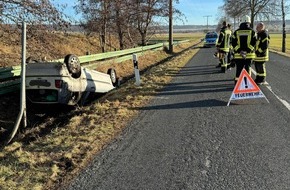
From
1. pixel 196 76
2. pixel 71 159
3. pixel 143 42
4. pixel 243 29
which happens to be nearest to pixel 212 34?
pixel 143 42

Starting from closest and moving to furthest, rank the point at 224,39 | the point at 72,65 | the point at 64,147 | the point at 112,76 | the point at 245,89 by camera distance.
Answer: the point at 64,147 → the point at 245,89 → the point at 72,65 → the point at 112,76 → the point at 224,39

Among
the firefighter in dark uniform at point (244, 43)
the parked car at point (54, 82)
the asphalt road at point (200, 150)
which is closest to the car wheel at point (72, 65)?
the parked car at point (54, 82)

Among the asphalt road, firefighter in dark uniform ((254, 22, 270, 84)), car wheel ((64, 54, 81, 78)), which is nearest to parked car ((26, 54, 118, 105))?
car wheel ((64, 54, 81, 78))

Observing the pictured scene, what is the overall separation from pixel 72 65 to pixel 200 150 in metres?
5.41

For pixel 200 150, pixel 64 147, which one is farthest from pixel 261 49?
pixel 64 147

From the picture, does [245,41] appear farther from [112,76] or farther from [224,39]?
[112,76]

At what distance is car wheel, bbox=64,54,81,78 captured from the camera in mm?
9906

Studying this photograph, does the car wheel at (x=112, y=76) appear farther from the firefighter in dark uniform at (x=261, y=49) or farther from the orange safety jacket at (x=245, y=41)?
the firefighter in dark uniform at (x=261, y=49)

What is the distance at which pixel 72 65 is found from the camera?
1007 cm

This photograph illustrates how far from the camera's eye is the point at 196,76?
14.9 meters

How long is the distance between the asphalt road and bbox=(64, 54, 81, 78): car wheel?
236cm

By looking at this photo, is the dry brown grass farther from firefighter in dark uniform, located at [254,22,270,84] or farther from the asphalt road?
firefighter in dark uniform, located at [254,22,270,84]

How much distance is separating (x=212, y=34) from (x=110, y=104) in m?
41.2

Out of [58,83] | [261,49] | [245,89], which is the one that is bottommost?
[245,89]
